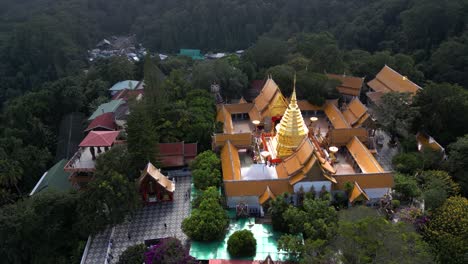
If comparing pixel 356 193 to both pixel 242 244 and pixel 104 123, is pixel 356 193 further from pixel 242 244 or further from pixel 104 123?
pixel 104 123

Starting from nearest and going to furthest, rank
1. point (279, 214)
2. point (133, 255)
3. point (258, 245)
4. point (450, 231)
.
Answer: point (133, 255), point (450, 231), point (258, 245), point (279, 214)

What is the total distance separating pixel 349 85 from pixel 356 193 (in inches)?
664

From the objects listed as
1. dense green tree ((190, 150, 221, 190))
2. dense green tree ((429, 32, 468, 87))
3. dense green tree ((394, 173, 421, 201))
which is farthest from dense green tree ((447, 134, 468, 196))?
dense green tree ((429, 32, 468, 87))

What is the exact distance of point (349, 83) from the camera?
130 ft

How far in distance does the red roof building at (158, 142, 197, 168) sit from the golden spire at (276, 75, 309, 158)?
6.26 meters

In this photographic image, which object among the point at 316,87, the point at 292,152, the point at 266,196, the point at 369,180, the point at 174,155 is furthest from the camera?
the point at 316,87

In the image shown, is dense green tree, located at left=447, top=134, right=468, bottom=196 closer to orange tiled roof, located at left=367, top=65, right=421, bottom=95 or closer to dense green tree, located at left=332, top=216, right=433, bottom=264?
orange tiled roof, located at left=367, top=65, right=421, bottom=95

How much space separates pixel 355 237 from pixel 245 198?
9.38m

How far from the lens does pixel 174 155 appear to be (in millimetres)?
29828

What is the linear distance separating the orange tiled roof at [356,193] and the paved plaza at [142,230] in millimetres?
9914

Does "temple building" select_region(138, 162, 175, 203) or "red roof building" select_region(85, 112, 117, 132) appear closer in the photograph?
"temple building" select_region(138, 162, 175, 203)

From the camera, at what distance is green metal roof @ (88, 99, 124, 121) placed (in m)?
36.8

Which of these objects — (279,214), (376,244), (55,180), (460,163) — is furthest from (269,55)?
(376,244)

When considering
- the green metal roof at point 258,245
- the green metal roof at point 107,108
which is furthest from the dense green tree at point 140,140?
the green metal roof at point 107,108
